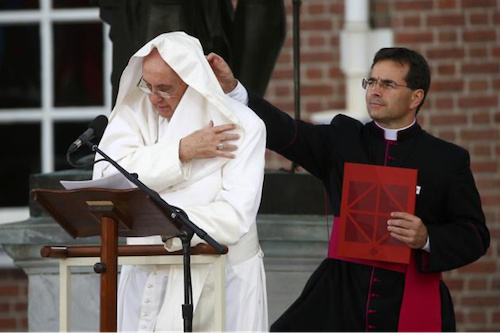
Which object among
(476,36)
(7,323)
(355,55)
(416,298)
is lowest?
(7,323)

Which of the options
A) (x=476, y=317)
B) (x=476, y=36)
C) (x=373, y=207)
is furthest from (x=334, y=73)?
(x=373, y=207)

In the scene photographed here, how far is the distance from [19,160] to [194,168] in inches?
195

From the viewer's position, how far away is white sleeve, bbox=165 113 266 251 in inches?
195

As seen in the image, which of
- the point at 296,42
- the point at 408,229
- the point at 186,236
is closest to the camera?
the point at 186,236

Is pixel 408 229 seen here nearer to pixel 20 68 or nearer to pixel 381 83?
pixel 381 83

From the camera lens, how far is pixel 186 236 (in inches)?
188

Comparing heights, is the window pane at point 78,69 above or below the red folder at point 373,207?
above

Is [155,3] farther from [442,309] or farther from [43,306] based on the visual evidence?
[442,309]

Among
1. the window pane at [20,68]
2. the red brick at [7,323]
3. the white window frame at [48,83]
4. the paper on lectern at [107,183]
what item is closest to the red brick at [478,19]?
the white window frame at [48,83]

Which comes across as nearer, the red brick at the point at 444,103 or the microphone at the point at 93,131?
the microphone at the point at 93,131

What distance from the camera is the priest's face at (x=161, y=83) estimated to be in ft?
16.6

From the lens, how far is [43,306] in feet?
21.8

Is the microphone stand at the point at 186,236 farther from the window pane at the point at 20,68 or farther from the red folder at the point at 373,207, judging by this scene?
the window pane at the point at 20,68

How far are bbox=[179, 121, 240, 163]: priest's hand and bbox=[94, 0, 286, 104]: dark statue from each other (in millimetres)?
1483
